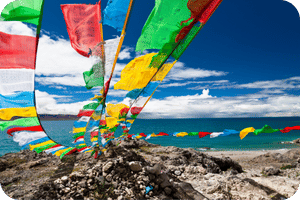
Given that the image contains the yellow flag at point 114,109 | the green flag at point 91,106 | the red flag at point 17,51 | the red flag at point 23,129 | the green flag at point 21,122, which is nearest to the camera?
the red flag at point 17,51

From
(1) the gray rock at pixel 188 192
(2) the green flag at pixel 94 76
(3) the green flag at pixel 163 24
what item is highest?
(3) the green flag at pixel 163 24

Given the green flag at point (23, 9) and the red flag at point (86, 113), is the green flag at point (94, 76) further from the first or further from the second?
the red flag at point (86, 113)

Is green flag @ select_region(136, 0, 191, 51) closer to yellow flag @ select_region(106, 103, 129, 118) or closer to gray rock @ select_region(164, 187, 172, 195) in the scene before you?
yellow flag @ select_region(106, 103, 129, 118)

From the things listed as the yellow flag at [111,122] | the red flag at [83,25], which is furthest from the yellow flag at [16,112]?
the red flag at [83,25]

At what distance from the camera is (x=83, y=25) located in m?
2.94

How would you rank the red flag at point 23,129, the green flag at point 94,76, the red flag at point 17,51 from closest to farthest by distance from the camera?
the red flag at point 17,51 → the green flag at point 94,76 → the red flag at point 23,129

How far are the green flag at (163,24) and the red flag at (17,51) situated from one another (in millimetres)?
2171

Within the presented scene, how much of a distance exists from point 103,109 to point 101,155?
10.7 feet

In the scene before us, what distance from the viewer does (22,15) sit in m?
2.71

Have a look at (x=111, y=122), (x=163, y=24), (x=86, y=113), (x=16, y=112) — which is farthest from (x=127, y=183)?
(x=163, y=24)

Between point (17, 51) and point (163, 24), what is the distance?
2.97 meters

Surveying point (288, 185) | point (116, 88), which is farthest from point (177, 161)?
point (116, 88)

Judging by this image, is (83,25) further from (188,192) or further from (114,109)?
(188,192)

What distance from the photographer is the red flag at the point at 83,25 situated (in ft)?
9.18
